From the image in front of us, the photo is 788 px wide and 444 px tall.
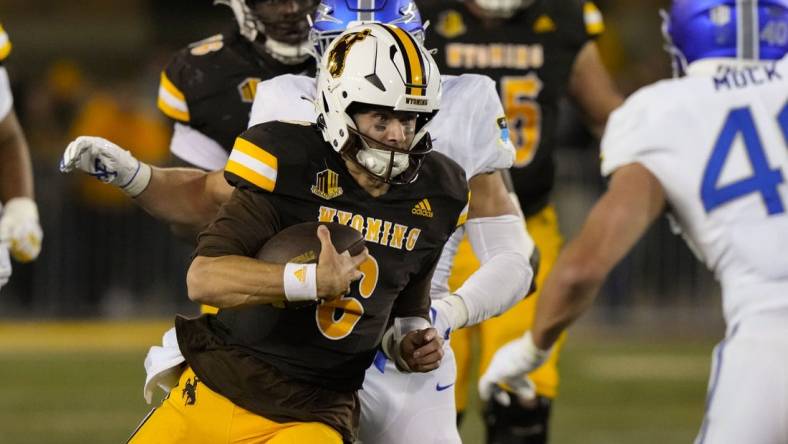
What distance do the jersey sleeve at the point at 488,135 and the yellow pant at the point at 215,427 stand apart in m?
1.00

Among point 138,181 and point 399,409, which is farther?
point 138,181

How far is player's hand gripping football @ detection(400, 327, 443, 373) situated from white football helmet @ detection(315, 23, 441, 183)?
0.39 m

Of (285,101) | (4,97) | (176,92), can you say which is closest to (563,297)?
(285,101)

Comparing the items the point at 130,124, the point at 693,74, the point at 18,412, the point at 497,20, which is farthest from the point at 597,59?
the point at 130,124

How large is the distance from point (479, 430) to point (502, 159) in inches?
155

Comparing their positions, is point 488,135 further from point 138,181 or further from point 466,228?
point 138,181

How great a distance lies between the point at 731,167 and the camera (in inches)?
146

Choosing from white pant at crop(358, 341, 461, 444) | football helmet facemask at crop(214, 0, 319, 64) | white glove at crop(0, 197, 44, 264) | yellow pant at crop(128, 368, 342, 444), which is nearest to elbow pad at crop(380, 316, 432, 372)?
white pant at crop(358, 341, 461, 444)

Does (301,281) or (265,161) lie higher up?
(265,161)

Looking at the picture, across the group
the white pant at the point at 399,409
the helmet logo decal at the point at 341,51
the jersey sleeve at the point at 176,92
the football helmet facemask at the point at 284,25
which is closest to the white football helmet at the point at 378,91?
the helmet logo decal at the point at 341,51

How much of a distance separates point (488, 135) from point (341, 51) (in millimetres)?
621

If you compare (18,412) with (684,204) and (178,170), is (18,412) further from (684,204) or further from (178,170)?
(684,204)

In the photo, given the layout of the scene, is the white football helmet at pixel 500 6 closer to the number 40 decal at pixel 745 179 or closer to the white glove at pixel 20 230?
the white glove at pixel 20 230

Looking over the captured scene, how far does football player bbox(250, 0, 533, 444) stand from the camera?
14.0ft
